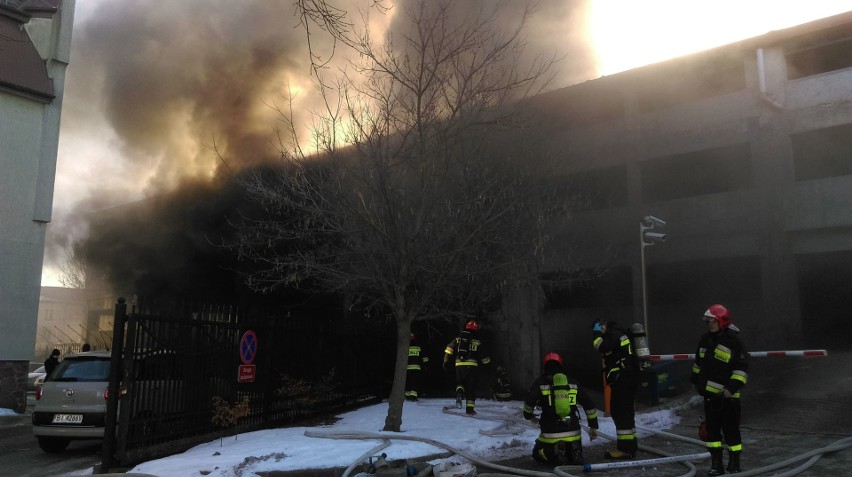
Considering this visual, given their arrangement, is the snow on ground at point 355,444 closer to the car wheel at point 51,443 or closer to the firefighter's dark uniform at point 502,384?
the firefighter's dark uniform at point 502,384

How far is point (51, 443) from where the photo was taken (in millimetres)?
7395

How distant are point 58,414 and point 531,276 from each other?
22.8 feet

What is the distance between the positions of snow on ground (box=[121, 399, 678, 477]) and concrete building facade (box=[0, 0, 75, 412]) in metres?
8.32

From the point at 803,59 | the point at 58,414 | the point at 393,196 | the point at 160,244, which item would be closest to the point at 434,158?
the point at 393,196

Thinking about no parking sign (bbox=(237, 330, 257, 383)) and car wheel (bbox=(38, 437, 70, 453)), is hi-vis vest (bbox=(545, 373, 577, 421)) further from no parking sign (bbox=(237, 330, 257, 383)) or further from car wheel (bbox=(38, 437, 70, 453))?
car wheel (bbox=(38, 437, 70, 453))

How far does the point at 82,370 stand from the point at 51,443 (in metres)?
1.12

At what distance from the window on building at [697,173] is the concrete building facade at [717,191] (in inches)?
1.4

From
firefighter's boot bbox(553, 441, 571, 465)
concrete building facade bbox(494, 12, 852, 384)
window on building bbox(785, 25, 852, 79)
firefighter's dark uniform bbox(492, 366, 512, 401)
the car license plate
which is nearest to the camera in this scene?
firefighter's boot bbox(553, 441, 571, 465)

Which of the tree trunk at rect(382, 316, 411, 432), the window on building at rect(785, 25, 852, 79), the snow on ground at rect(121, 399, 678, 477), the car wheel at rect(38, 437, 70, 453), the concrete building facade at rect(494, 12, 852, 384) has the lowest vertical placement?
the car wheel at rect(38, 437, 70, 453)

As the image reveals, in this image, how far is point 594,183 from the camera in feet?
47.3

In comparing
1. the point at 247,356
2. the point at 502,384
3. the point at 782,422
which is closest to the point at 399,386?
the point at 247,356

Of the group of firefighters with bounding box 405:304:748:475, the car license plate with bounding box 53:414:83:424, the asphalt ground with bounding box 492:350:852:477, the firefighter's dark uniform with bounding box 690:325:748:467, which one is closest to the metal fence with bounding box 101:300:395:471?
the car license plate with bounding box 53:414:83:424

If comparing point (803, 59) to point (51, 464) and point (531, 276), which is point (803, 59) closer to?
point (531, 276)

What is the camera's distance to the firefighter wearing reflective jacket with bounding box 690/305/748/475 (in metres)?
4.82
